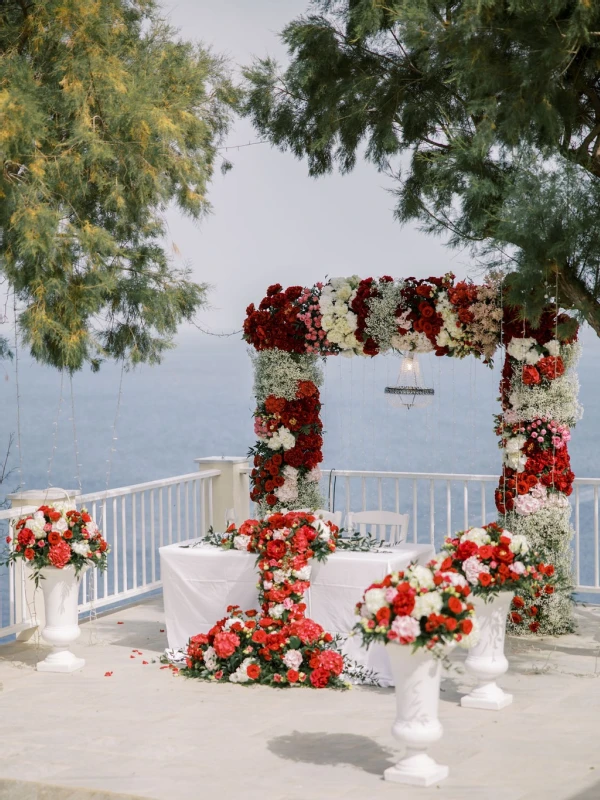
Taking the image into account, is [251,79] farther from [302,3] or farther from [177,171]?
[302,3]

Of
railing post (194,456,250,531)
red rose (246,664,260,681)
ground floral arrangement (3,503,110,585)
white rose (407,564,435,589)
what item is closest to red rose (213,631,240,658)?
red rose (246,664,260,681)

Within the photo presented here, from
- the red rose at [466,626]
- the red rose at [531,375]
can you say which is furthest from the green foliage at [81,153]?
the red rose at [466,626]

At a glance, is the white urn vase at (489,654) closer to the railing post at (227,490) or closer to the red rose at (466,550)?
the red rose at (466,550)

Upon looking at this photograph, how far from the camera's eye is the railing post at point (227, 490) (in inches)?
335

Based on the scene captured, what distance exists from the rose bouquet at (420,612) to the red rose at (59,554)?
239 cm

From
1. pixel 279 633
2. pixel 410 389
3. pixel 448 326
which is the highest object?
pixel 448 326

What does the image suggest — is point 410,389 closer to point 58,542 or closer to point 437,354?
point 437,354

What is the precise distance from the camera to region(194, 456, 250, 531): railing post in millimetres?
8500

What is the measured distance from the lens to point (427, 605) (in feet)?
12.9

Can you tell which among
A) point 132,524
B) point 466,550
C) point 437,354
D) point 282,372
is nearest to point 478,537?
point 466,550

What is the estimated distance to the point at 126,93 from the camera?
21.2 ft

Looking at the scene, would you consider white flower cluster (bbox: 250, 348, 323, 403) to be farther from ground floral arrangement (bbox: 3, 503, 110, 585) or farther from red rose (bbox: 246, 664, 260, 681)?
red rose (bbox: 246, 664, 260, 681)

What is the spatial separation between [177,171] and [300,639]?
3.16 meters

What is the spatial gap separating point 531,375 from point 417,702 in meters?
3.02
